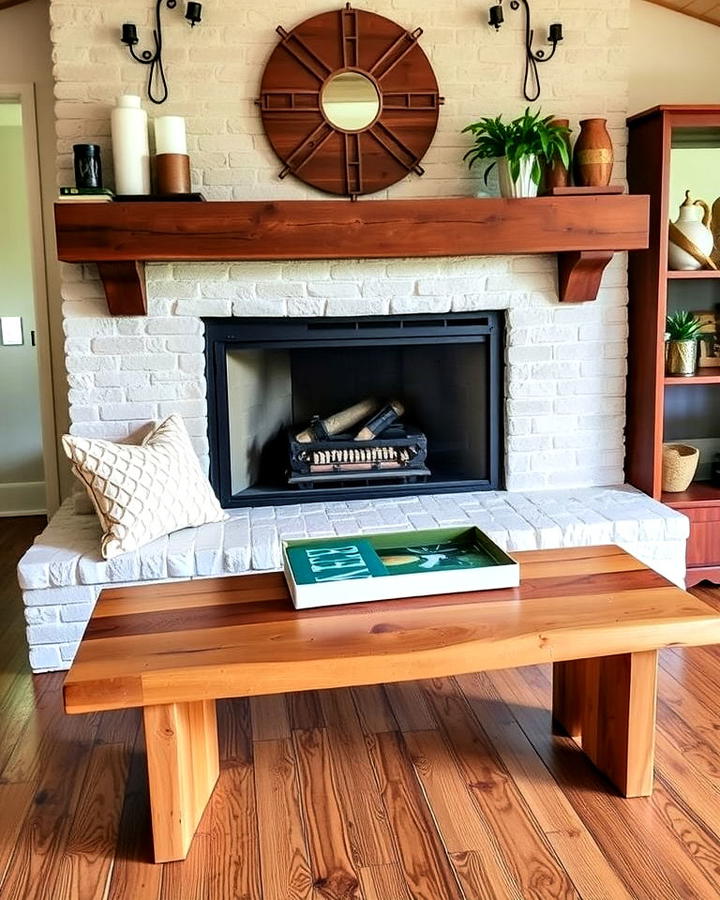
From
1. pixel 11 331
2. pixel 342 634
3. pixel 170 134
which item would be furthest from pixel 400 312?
pixel 11 331

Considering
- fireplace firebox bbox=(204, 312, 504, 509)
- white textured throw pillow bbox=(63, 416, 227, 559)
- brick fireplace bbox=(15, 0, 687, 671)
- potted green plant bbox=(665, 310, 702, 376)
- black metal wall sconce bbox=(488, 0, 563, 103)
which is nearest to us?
white textured throw pillow bbox=(63, 416, 227, 559)

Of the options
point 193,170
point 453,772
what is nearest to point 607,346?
point 193,170

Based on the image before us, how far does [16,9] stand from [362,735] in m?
2.86

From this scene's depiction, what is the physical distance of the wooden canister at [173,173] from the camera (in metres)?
2.71

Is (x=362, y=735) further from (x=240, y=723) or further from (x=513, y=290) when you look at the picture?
(x=513, y=290)

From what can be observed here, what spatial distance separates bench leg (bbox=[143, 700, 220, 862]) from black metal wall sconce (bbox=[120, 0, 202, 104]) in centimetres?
197

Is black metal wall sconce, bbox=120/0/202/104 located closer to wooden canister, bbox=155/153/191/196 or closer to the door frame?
wooden canister, bbox=155/153/191/196

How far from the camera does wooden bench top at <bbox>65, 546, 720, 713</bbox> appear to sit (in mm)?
1584

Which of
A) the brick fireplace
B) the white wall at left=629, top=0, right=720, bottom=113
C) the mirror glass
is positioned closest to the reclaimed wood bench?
the brick fireplace

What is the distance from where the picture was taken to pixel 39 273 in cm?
341

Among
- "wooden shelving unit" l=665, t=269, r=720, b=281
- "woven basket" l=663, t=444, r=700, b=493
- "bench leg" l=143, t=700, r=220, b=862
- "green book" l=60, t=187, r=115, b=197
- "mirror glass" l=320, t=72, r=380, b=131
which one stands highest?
"mirror glass" l=320, t=72, r=380, b=131

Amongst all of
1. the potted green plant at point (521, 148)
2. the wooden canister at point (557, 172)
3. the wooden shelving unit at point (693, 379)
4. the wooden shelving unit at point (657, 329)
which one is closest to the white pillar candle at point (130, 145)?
the potted green plant at point (521, 148)

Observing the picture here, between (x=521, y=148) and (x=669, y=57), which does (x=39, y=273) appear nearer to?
(x=521, y=148)

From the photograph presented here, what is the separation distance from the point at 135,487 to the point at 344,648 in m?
1.13
